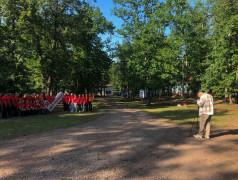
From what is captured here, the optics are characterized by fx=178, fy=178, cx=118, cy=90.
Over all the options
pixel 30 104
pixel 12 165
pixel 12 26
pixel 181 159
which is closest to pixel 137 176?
pixel 181 159

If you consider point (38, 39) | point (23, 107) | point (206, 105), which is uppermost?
point (38, 39)

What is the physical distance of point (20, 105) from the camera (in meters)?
14.3

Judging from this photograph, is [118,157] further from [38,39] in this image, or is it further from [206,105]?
[38,39]

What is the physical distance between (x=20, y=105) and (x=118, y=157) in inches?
472

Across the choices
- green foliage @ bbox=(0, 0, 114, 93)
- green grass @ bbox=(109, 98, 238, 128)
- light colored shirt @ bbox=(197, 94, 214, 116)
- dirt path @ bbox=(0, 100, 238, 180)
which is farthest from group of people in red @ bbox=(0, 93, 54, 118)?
light colored shirt @ bbox=(197, 94, 214, 116)

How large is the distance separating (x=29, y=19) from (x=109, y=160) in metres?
17.5

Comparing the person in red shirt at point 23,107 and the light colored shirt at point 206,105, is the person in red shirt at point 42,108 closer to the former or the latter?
the person in red shirt at point 23,107

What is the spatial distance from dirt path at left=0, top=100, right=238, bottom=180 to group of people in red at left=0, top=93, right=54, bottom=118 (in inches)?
291

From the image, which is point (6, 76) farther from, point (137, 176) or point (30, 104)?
point (137, 176)

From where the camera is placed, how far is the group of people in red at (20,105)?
13391 mm

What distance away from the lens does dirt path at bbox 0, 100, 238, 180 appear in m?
4.18

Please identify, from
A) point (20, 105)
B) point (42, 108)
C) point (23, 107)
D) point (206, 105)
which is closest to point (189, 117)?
point (206, 105)

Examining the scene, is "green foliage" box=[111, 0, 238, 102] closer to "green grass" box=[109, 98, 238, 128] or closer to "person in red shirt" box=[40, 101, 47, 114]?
"green grass" box=[109, 98, 238, 128]

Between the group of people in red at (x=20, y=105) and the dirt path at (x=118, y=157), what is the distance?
7.38 metres
